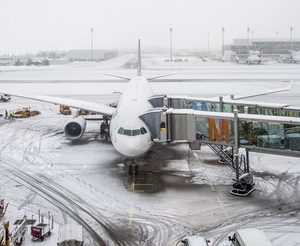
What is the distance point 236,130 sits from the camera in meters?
19.0

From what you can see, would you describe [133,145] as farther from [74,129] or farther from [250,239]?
[74,129]

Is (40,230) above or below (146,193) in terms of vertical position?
above

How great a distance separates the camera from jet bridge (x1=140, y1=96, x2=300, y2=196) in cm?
1872

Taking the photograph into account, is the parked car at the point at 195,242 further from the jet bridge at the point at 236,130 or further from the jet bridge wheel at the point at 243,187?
the jet bridge at the point at 236,130

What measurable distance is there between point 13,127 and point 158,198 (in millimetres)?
21394

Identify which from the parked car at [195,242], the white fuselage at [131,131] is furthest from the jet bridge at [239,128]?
the parked car at [195,242]

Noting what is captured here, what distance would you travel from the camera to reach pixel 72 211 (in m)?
17.2

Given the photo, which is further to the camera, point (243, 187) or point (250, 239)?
point (243, 187)

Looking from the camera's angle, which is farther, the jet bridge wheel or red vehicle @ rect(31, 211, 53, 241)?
the jet bridge wheel

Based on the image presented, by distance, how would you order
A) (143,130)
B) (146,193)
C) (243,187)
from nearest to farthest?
(146,193) < (243,187) < (143,130)

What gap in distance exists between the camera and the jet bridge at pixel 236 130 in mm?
18719

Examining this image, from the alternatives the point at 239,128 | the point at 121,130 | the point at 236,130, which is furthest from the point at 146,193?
the point at 239,128

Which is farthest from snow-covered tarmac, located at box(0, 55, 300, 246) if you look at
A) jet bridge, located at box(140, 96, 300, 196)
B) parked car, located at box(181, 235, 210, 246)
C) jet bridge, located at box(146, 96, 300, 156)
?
jet bridge, located at box(146, 96, 300, 156)

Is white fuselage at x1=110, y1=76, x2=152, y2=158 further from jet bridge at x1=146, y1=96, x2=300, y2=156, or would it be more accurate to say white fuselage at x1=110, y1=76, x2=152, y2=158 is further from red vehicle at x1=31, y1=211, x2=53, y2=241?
red vehicle at x1=31, y1=211, x2=53, y2=241
